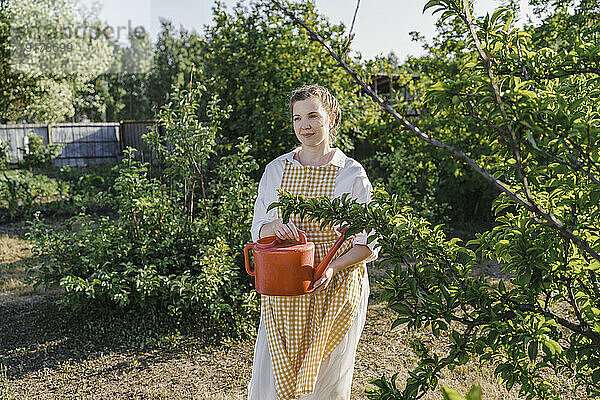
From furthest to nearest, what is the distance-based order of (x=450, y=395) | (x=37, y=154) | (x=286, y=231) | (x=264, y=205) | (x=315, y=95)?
1. (x=37, y=154)
2. (x=264, y=205)
3. (x=315, y=95)
4. (x=286, y=231)
5. (x=450, y=395)

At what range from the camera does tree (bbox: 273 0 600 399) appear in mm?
1097

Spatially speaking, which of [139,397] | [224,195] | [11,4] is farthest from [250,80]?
[11,4]

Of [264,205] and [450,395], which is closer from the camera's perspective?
[450,395]

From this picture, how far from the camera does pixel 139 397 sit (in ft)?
10.2

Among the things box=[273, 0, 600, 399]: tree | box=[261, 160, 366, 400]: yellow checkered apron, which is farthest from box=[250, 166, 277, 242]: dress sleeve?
box=[273, 0, 600, 399]: tree

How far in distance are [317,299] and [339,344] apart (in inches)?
7.9

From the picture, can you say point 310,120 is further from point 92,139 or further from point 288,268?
point 92,139

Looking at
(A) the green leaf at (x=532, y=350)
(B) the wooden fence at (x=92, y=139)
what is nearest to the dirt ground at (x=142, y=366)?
(A) the green leaf at (x=532, y=350)

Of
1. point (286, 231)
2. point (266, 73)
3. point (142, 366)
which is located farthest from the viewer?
point (266, 73)

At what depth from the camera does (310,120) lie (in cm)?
222

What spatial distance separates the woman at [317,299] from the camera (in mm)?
2191

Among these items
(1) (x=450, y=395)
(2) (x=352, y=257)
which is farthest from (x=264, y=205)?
(1) (x=450, y=395)

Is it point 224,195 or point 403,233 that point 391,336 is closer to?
point 224,195

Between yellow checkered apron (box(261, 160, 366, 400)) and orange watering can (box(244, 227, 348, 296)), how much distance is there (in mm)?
167
